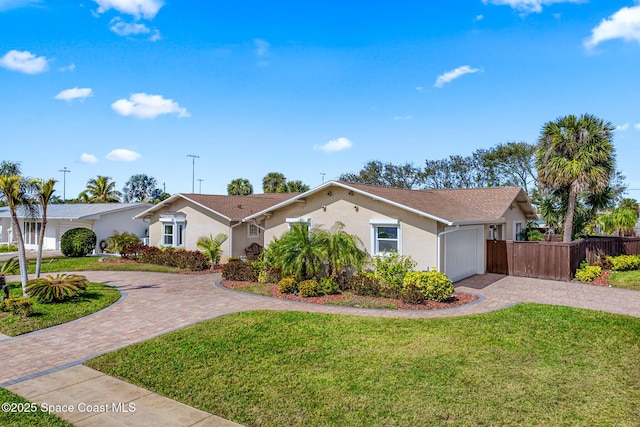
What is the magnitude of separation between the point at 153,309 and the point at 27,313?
3.33m

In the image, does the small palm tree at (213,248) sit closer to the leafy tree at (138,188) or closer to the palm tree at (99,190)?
the palm tree at (99,190)

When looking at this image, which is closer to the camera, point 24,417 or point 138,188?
point 24,417

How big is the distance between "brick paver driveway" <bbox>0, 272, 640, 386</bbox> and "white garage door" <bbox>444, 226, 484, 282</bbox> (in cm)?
79

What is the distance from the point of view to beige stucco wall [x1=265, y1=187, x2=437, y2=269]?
15.5 metres

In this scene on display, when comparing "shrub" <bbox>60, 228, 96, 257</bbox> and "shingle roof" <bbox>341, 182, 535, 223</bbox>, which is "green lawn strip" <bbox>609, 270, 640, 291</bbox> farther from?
"shrub" <bbox>60, 228, 96, 257</bbox>

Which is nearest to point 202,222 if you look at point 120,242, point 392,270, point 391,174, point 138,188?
point 120,242

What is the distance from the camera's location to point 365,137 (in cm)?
3825

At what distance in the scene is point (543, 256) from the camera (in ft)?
60.3

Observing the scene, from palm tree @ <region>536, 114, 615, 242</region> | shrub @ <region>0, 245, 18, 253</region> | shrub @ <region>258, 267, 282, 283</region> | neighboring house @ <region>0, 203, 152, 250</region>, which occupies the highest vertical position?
palm tree @ <region>536, 114, 615, 242</region>

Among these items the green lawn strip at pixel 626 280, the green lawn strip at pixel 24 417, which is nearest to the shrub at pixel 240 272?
the green lawn strip at pixel 24 417

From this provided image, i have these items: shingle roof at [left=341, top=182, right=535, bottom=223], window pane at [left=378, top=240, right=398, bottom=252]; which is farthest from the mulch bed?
window pane at [left=378, top=240, right=398, bottom=252]

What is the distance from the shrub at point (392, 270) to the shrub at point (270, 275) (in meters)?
4.18

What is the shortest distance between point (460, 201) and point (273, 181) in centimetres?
3048

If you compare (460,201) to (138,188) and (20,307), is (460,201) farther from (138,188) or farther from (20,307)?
(138,188)
